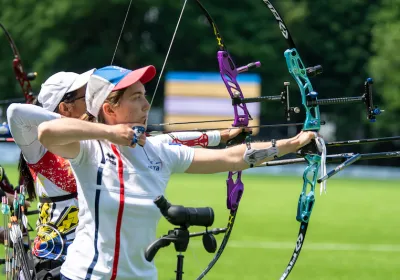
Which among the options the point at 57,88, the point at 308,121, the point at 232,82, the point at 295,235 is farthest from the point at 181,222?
the point at 295,235

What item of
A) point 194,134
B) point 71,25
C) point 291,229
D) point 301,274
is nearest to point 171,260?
point 301,274

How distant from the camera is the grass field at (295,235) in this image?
10961 mm

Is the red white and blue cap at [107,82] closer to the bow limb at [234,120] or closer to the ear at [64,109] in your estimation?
the ear at [64,109]

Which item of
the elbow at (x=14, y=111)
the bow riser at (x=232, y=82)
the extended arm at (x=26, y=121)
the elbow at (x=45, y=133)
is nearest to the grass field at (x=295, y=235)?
the bow riser at (x=232, y=82)

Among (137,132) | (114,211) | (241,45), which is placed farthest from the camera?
(241,45)

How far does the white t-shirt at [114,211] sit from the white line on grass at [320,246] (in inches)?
362

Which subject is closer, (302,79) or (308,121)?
(308,121)

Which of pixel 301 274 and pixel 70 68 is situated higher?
pixel 70 68

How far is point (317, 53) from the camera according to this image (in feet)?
149

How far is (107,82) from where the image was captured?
3.83m

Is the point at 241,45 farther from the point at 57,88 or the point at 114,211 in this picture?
the point at 114,211

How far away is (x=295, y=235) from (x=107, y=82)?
444 inches

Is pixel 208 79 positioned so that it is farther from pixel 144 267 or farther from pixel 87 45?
pixel 144 267

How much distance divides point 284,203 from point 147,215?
687 inches
